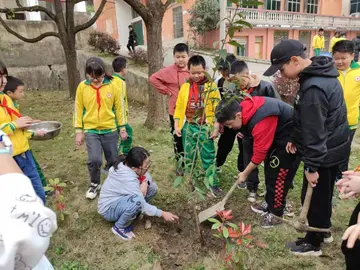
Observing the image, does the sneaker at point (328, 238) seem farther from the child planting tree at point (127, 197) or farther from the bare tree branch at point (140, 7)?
the bare tree branch at point (140, 7)

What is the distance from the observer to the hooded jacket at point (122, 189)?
2.67 metres

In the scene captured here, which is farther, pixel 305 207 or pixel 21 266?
pixel 305 207

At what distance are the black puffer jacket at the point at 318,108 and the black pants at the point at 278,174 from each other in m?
0.41

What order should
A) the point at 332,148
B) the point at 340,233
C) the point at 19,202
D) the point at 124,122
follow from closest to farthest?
the point at 19,202
the point at 332,148
the point at 340,233
the point at 124,122

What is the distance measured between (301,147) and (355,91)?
5.55 feet

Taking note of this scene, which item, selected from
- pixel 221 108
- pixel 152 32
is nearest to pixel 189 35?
pixel 152 32

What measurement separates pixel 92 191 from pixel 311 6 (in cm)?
2317

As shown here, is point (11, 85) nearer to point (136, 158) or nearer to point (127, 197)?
point (136, 158)

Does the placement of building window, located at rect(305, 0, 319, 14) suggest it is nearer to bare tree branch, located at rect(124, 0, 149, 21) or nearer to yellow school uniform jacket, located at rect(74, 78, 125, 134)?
bare tree branch, located at rect(124, 0, 149, 21)

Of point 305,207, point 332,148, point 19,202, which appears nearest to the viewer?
point 19,202

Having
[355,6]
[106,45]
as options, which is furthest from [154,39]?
[355,6]

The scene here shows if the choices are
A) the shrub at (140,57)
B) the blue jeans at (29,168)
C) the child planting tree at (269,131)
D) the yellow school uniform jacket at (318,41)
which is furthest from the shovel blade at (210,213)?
the yellow school uniform jacket at (318,41)

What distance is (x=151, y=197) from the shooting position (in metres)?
3.23

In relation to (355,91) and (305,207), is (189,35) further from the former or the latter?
(305,207)
